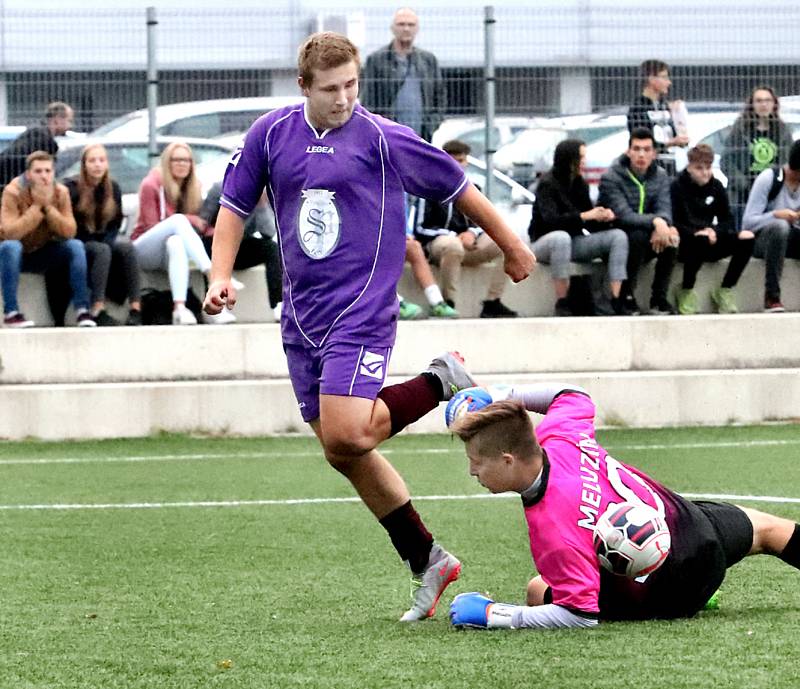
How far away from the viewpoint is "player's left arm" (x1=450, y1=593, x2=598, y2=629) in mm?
4914

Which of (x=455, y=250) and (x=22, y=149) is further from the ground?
(x=22, y=149)

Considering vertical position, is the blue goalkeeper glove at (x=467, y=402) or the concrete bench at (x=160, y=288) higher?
the concrete bench at (x=160, y=288)

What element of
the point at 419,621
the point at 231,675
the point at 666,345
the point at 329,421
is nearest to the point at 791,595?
the point at 419,621

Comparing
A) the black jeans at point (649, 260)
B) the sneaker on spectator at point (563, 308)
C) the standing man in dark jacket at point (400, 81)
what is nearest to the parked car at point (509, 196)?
the standing man in dark jacket at point (400, 81)

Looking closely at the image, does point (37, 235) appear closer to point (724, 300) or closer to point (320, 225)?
point (724, 300)

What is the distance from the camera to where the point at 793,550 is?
532cm

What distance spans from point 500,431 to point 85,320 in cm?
824

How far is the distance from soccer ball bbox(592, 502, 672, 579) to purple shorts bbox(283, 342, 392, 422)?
1037 mm

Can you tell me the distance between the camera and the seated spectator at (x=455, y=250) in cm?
1322

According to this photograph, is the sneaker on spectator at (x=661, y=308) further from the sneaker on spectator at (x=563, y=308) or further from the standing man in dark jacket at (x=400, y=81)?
the standing man in dark jacket at (x=400, y=81)

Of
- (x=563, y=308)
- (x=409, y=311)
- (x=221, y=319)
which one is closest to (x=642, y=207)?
(x=563, y=308)

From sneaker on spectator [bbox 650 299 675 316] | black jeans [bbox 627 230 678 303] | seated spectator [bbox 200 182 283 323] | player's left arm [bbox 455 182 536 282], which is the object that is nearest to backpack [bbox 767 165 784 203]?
black jeans [bbox 627 230 678 303]

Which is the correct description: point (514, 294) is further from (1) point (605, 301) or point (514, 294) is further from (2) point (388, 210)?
(2) point (388, 210)

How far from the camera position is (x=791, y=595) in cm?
550
